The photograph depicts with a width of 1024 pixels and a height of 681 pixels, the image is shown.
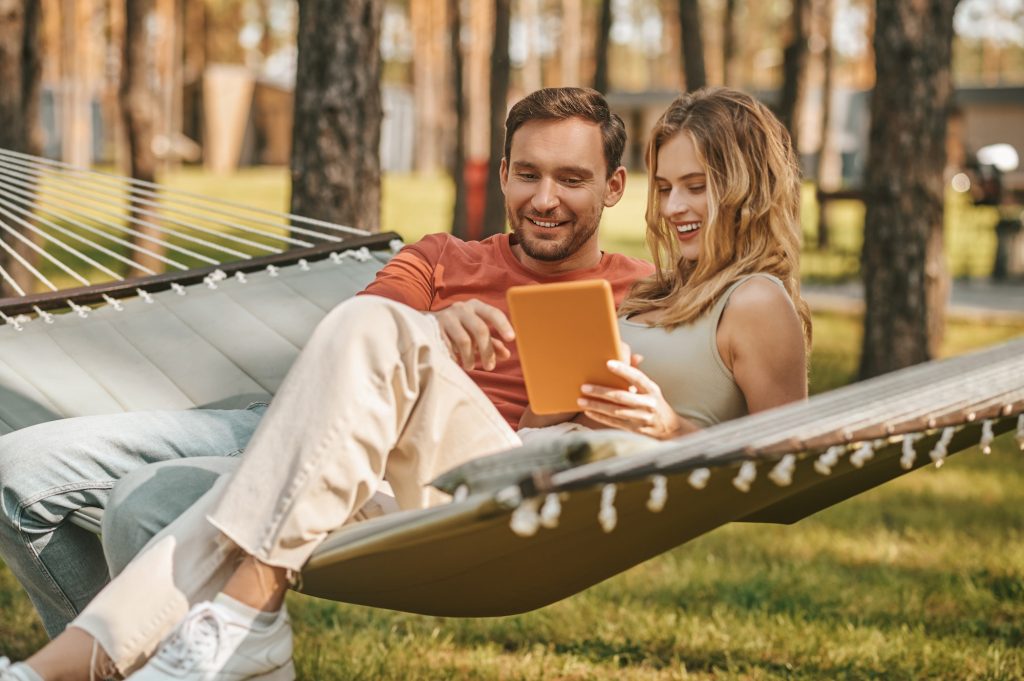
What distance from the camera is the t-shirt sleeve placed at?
221 cm

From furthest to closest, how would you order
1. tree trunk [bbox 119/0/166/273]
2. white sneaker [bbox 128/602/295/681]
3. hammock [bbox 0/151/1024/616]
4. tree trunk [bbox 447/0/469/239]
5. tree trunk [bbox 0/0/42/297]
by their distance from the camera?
1. tree trunk [bbox 447/0/469/239]
2. tree trunk [bbox 119/0/166/273]
3. tree trunk [bbox 0/0/42/297]
4. white sneaker [bbox 128/602/295/681]
5. hammock [bbox 0/151/1024/616]

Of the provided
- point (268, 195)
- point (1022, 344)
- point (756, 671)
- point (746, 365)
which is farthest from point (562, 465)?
point (268, 195)

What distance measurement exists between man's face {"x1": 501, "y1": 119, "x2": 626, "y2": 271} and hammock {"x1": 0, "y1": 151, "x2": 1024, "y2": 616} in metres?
0.63

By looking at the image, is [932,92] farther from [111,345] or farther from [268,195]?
[268,195]

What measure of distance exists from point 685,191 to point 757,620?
110 cm

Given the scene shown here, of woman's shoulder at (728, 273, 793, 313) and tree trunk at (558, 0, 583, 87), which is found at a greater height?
tree trunk at (558, 0, 583, 87)

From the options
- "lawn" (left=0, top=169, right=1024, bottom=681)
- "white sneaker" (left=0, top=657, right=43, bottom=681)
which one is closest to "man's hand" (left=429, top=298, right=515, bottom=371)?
"white sneaker" (left=0, top=657, right=43, bottom=681)

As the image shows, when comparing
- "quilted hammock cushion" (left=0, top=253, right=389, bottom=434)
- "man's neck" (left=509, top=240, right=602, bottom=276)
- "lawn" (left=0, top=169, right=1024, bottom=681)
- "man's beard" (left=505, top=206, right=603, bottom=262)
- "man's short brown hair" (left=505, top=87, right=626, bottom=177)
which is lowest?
"lawn" (left=0, top=169, right=1024, bottom=681)

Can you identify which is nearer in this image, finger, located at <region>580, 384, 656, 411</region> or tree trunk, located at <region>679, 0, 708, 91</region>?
finger, located at <region>580, 384, 656, 411</region>

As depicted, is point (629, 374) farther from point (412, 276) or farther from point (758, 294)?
point (412, 276)

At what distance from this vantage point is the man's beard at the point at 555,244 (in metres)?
2.17

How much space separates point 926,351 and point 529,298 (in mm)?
3867

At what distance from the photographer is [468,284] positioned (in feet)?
7.45

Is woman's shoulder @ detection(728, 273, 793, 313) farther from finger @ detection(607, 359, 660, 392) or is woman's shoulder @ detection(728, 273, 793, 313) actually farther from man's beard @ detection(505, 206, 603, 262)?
man's beard @ detection(505, 206, 603, 262)
